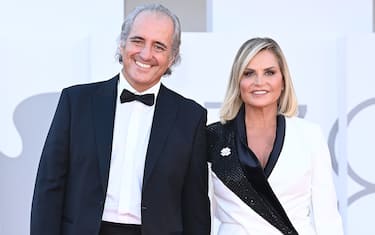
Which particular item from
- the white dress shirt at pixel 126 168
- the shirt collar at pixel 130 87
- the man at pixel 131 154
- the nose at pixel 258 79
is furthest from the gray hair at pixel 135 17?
the nose at pixel 258 79

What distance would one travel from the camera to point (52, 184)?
236cm

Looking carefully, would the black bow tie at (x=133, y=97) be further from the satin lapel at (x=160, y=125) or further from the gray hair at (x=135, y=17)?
the gray hair at (x=135, y=17)

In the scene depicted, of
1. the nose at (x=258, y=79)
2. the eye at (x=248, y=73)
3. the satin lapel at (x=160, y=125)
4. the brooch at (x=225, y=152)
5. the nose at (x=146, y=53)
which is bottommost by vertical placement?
the brooch at (x=225, y=152)

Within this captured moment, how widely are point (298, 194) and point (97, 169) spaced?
79 cm

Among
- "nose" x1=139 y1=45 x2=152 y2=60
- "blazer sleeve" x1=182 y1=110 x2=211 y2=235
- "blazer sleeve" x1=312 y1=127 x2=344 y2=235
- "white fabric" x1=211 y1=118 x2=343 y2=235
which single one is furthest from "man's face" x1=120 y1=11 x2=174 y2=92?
"blazer sleeve" x1=312 y1=127 x2=344 y2=235

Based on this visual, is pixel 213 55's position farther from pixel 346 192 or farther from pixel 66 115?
pixel 66 115

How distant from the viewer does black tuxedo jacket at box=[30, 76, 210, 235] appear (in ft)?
7.73

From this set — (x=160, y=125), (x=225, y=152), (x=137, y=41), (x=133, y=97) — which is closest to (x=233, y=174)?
(x=225, y=152)

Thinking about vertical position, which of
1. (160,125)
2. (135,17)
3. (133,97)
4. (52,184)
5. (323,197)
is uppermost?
(135,17)

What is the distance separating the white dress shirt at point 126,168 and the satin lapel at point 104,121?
3cm

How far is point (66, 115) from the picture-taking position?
94.7 inches

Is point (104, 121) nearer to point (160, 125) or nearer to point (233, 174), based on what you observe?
point (160, 125)

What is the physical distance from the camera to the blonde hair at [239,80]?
2.74 m

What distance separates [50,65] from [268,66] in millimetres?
1864
